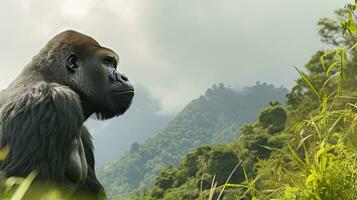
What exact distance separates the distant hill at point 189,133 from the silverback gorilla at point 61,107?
94.2 meters

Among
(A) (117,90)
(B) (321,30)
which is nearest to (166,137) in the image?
(B) (321,30)

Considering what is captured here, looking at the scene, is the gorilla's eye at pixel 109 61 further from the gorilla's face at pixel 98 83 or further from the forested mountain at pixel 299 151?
the forested mountain at pixel 299 151

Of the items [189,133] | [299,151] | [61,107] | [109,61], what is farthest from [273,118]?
[189,133]

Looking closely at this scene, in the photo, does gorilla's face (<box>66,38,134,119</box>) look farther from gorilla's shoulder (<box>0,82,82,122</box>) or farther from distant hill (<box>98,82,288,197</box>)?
distant hill (<box>98,82,288,197</box>)

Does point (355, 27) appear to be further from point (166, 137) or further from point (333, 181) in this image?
point (166, 137)

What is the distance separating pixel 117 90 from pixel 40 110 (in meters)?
0.66

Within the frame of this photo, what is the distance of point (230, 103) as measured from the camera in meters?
174

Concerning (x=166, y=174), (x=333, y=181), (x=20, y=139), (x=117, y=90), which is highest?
(x=117, y=90)

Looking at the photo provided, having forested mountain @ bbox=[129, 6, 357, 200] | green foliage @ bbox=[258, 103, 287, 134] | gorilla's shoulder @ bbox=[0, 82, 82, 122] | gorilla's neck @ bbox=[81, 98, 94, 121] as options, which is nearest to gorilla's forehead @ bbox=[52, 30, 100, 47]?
gorilla's neck @ bbox=[81, 98, 94, 121]

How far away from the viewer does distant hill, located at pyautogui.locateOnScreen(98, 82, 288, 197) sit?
12581 centimetres

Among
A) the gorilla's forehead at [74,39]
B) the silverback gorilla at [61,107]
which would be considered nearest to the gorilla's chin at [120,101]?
the silverback gorilla at [61,107]

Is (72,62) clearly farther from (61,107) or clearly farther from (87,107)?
(61,107)

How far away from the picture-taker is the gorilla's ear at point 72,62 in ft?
10.8

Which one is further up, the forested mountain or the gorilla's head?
the gorilla's head
